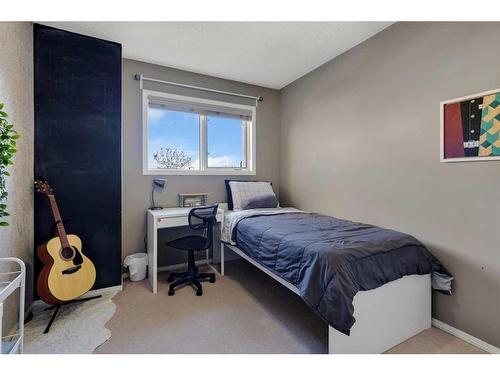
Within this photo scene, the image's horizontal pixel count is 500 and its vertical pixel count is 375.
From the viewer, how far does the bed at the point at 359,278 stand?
1379mm

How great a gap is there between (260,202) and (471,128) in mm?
2071

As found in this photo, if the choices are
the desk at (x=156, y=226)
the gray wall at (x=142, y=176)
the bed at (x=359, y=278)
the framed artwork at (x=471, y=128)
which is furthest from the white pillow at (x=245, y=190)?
the framed artwork at (x=471, y=128)

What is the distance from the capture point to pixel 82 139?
220cm

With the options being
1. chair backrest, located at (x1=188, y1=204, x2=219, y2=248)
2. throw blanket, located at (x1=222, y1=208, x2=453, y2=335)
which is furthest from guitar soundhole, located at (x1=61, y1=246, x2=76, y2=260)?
throw blanket, located at (x1=222, y1=208, x2=453, y2=335)

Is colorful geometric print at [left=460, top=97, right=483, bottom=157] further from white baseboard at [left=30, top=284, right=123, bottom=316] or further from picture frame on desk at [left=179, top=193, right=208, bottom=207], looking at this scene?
white baseboard at [left=30, top=284, right=123, bottom=316]

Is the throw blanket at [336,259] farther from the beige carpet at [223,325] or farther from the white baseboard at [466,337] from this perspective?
the beige carpet at [223,325]

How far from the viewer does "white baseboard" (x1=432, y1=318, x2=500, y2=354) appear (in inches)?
60.3

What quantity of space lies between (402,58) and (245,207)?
2163mm

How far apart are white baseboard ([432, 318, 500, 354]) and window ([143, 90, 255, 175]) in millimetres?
2534

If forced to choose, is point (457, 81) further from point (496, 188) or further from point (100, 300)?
point (100, 300)

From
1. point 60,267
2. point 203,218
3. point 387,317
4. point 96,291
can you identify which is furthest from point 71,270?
point 387,317

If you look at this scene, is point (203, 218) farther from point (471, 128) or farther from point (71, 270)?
point (471, 128)

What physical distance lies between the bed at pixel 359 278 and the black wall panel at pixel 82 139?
1566 millimetres
